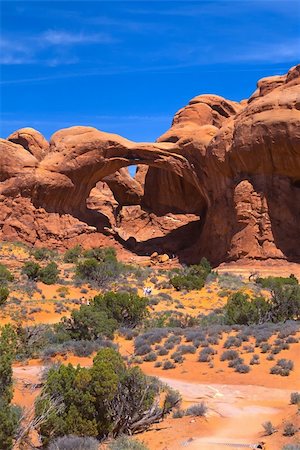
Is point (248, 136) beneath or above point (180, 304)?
above

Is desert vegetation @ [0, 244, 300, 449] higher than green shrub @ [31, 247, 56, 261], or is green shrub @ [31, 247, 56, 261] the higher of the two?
green shrub @ [31, 247, 56, 261]

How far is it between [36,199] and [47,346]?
884 inches

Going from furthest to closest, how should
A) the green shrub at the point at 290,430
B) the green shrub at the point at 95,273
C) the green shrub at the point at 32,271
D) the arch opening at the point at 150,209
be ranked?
1. the arch opening at the point at 150,209
2. the green shrub at the point at 95,273
3. the green shrub at the point at 32,271
4. the green shrub at the point at 290,430

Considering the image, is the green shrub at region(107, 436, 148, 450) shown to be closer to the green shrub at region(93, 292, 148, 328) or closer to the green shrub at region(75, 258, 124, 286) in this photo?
the green shrub at region(93, 292, 148, 328)

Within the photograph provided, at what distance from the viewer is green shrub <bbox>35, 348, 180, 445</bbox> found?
6367 mm

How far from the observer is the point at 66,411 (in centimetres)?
665

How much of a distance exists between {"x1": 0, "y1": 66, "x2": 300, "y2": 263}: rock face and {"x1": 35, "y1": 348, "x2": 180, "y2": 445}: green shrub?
2325 centimetres

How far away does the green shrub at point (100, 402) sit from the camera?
6.37m

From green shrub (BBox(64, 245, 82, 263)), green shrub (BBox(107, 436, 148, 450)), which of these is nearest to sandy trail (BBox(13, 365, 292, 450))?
green shrub (BBox(107, 436, 148, 450))

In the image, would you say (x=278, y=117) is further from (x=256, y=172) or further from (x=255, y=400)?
(x=255, y=400)

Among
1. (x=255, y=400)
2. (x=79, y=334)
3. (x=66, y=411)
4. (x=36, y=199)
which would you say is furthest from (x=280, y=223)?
(x=66, y=411)

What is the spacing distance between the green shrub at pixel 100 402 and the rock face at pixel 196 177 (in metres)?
23.3

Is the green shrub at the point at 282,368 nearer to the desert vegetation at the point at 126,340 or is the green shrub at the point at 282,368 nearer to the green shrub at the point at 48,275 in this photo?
the desert vegetation at the point at 126,340

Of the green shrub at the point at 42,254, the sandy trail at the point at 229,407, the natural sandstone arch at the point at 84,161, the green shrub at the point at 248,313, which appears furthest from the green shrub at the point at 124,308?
the natural sandstone arch at the point at 84,161
